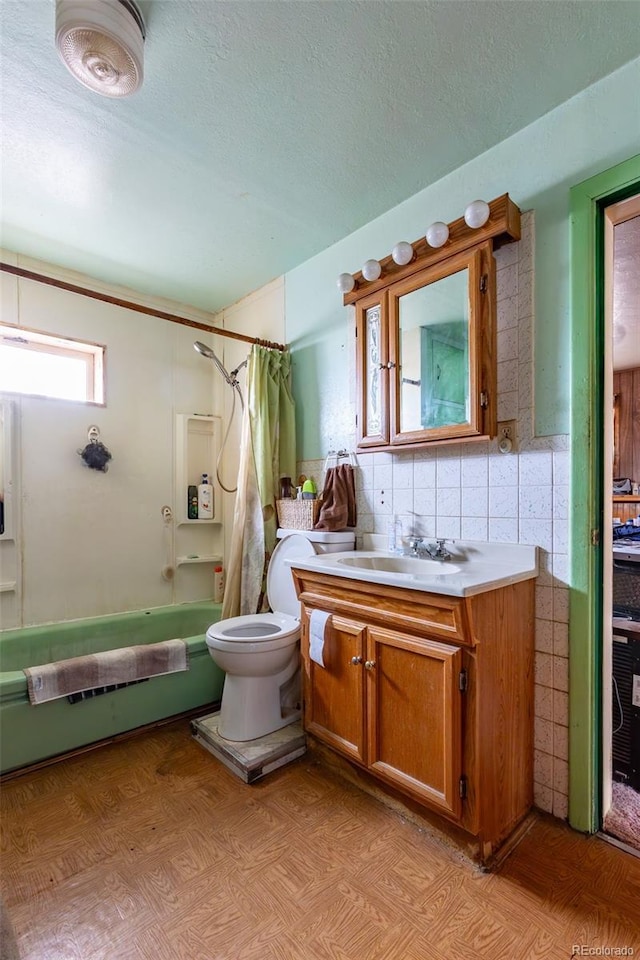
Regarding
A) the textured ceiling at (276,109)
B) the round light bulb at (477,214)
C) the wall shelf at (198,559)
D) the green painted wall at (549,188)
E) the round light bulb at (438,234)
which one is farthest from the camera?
the wall shelf at (198,559)

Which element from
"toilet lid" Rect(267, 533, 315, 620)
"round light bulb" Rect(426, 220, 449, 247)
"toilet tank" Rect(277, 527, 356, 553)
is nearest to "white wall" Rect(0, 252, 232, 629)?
"toilet lid" Rect(267, 533, 315, 620)

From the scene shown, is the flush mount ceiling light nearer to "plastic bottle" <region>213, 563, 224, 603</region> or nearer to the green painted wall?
the green painted wall

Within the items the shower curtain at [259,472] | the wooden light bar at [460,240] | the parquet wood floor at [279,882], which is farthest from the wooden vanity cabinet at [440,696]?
the wooden light bar at [460,240]

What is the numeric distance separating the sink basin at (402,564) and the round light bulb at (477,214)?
4.08 ft

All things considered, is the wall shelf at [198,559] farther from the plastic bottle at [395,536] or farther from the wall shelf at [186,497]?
the plastic bottle at [395,536]

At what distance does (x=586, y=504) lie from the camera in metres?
1.44

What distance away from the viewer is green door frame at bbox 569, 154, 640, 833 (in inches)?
56.2

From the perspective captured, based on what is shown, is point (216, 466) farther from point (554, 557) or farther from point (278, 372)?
point (554, 557)

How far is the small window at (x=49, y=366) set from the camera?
2.44m

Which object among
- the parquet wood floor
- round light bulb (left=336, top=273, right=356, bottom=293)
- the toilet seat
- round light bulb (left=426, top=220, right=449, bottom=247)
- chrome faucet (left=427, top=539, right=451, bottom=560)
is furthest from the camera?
round light bulb (left=336, top=273, right=356, bottom=293)

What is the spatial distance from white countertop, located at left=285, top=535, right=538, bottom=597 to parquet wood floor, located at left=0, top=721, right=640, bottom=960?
82cm

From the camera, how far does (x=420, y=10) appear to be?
1.23 meters

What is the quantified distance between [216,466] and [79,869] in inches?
86.6

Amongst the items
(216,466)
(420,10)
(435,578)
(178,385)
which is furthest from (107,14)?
(216,466)
